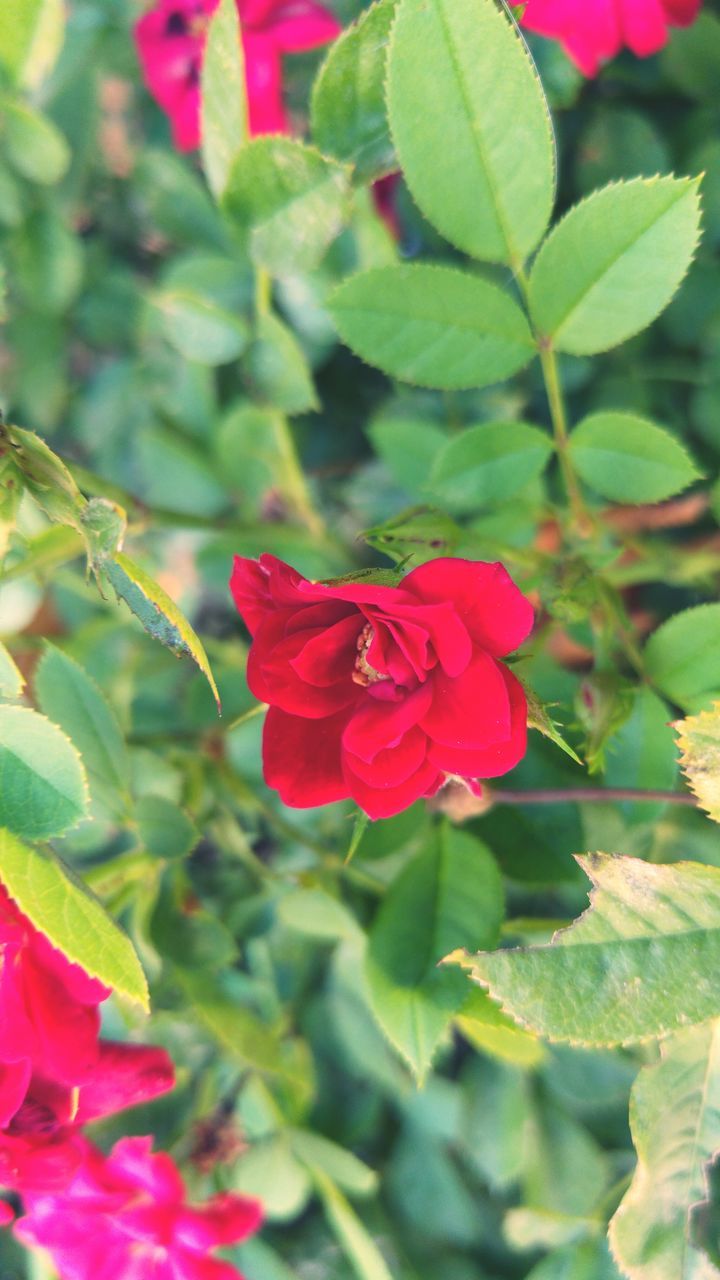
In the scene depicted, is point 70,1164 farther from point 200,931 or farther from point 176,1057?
point 176,1057

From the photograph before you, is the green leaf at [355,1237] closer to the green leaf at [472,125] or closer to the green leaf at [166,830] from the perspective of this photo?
the green leaf at [166,830]

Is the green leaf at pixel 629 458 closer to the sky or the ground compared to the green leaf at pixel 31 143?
closer to the ground

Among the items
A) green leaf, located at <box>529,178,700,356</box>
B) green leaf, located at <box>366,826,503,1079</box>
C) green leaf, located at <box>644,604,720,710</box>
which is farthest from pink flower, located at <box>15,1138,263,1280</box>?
green leaf, located at <box>529,178,700,356</box>

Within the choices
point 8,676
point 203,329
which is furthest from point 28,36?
point 8,676

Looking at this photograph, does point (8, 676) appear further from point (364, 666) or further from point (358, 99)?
point (358, 99)

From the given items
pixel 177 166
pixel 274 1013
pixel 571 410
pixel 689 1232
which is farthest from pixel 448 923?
pixel 177 166

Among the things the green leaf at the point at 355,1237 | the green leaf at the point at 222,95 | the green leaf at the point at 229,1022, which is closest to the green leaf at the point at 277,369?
the green leaf at the point at 222,95

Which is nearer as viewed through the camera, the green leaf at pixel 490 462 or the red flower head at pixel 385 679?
the red flower head at pixel 385 679
